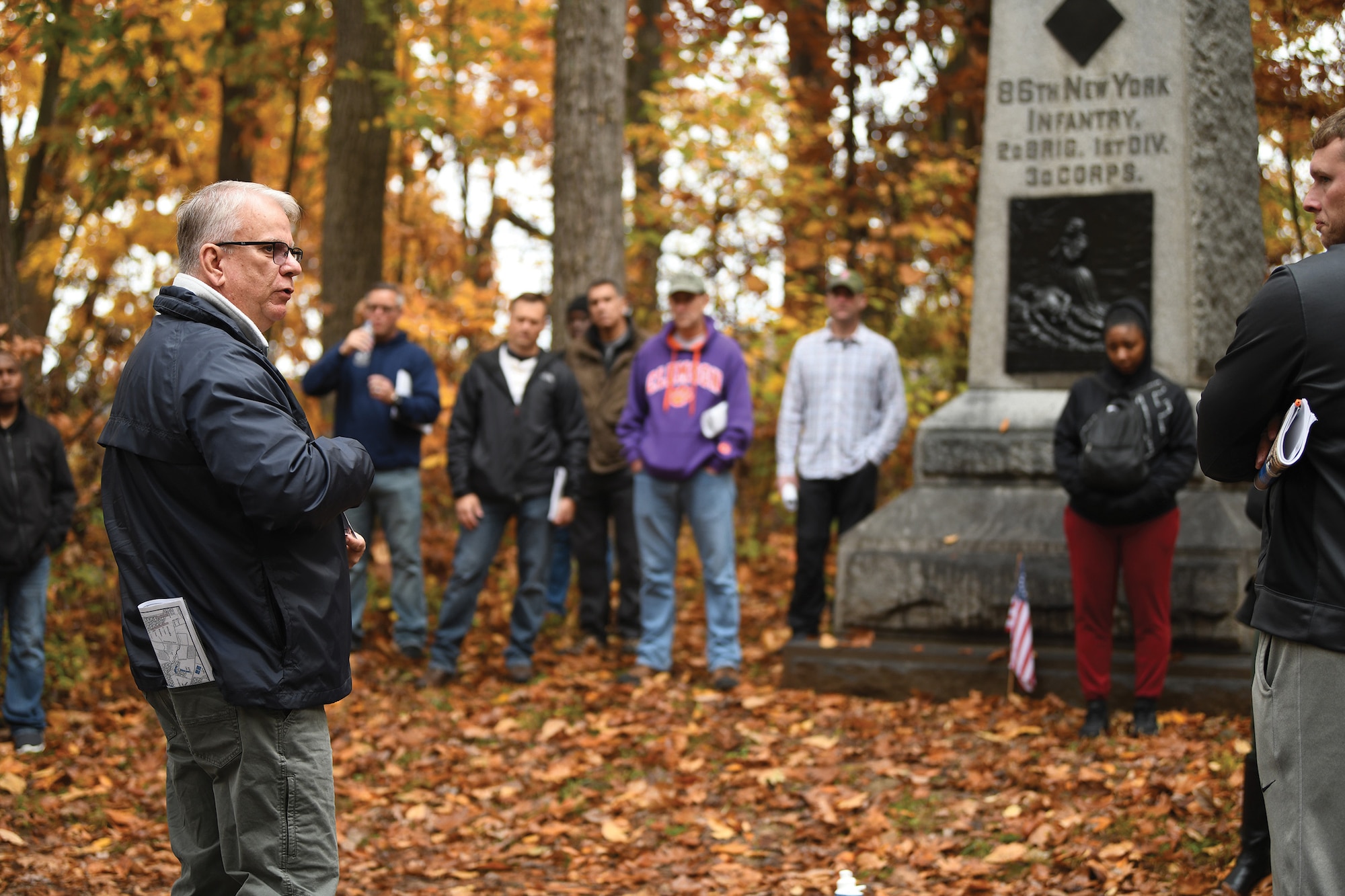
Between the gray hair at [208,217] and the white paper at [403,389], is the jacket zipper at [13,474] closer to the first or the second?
the white paper at [403,389]

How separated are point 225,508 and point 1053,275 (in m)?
5.61

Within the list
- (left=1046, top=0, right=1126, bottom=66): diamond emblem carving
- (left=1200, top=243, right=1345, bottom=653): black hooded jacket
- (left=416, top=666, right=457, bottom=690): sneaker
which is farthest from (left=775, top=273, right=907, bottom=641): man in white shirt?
(left=1200, top=243, right=1345, bottom=653): black hooded jacket

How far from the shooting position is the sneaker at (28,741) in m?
6.12

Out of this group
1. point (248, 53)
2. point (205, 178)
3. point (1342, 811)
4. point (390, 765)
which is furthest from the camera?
point (205, 178)

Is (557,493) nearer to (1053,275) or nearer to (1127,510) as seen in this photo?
(1053,275)

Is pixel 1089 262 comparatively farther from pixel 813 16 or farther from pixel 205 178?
pixel 205 178

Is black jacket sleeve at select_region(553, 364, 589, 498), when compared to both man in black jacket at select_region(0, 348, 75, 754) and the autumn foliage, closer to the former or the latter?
the autumn foliage

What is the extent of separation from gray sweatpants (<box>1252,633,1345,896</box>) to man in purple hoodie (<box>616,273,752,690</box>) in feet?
15.0

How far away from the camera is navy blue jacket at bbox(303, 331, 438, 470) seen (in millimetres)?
7824

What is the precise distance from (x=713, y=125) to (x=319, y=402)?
6.02m

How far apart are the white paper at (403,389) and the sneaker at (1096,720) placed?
166 inches

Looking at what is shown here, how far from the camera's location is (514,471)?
24.5ft

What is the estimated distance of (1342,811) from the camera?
2.55 meters

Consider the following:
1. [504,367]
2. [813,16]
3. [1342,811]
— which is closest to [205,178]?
[813,16]
